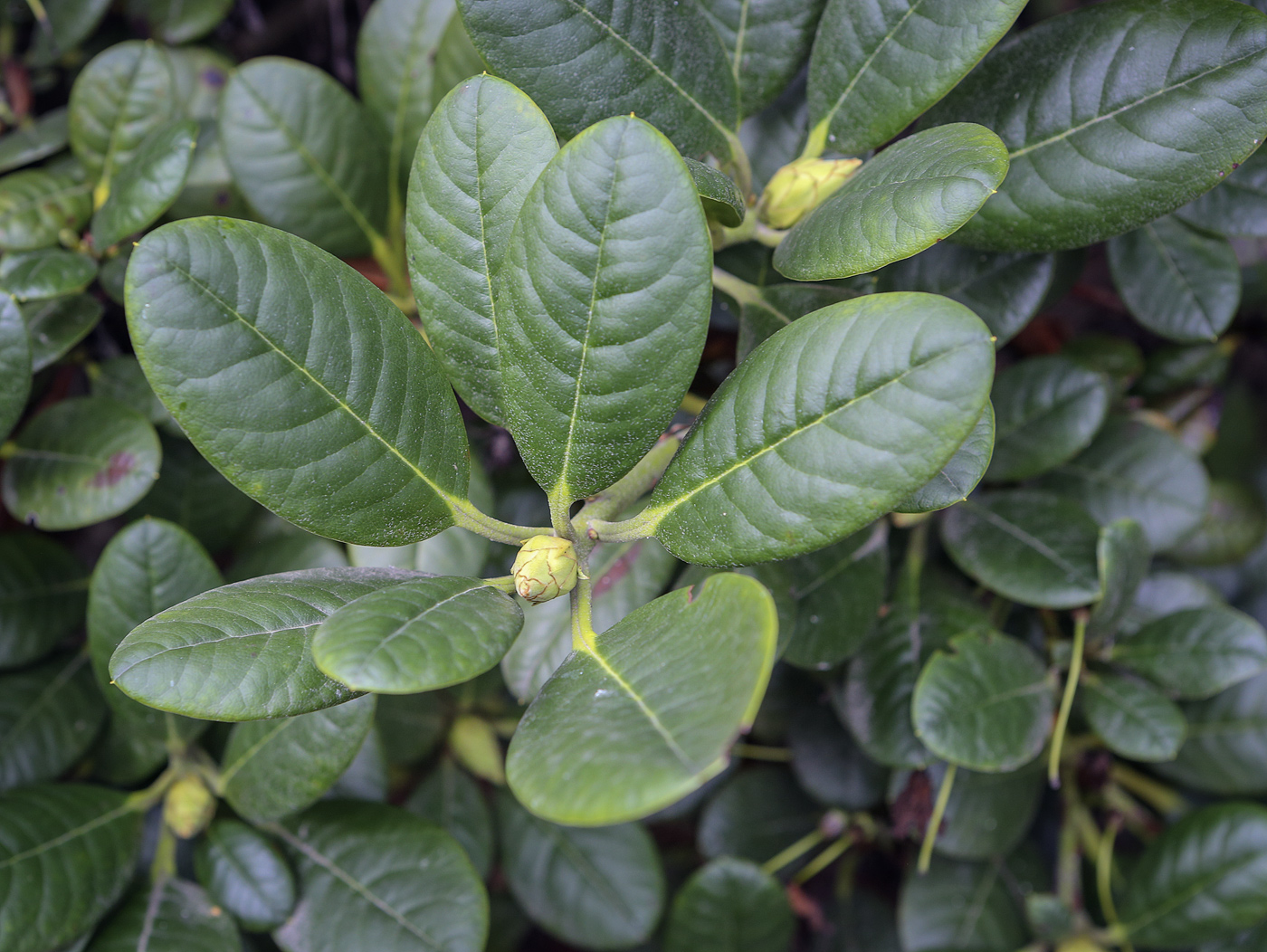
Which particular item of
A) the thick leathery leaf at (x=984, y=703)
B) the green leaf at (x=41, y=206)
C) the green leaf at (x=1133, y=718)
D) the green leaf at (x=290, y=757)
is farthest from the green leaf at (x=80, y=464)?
the green leaf at (x=1133, y=718)

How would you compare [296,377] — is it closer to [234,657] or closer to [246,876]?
[234,657]

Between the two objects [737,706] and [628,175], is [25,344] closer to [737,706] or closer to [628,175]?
[628,175]

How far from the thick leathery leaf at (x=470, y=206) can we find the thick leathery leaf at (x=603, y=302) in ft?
0.29

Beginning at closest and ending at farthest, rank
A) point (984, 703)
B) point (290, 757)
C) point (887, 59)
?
point (887, 59) → point (290, 757) → point (984, 703)

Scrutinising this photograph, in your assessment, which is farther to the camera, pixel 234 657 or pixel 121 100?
pixel 121 100

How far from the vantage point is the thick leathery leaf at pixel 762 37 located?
1.00m

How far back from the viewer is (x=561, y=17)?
33.0 inches

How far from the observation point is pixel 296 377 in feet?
2.45

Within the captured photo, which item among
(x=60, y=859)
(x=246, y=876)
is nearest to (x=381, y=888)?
(x=246, y=876)

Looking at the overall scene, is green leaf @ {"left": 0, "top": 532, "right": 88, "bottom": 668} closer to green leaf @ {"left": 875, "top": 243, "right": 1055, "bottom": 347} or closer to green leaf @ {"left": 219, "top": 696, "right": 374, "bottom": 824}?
green leaf @ {"left": 219, "top": 696, "right": 374, "bottom": 824}

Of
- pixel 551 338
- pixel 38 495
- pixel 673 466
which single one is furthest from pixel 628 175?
pixel 38 495

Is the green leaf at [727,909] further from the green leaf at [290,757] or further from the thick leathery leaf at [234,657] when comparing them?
the thick leathery leaf at [234,657]

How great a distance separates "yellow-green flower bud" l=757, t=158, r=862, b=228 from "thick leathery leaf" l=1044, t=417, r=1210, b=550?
31.6 inches

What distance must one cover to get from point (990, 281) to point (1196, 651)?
0.63m
